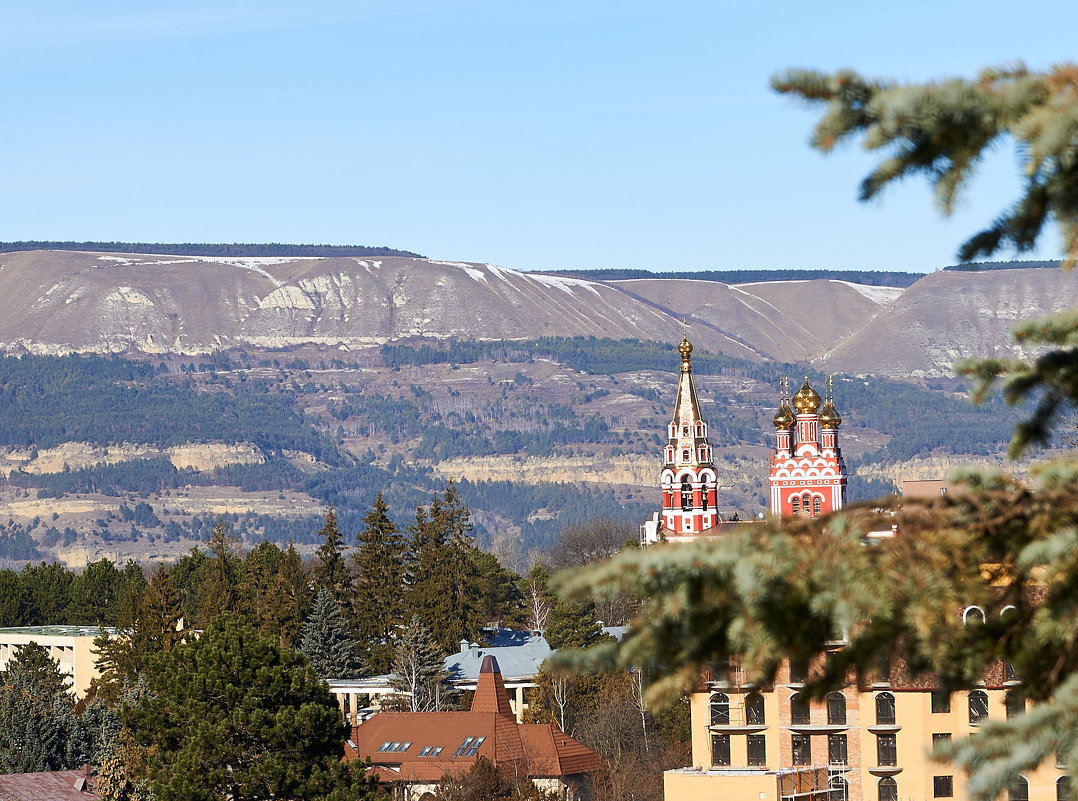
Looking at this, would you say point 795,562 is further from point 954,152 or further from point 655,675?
point 954,152

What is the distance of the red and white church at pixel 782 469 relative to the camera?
122m

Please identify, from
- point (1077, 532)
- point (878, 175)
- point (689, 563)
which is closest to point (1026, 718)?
point (1077, 532)

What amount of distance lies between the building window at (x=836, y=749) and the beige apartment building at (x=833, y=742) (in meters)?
0.03

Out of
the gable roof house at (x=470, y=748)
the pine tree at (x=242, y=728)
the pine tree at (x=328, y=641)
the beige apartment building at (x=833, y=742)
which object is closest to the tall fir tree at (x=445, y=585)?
the pine tree at (x=328, y=641)

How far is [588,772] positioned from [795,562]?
2703 inches

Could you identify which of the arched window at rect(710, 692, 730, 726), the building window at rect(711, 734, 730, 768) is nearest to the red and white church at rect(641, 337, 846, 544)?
the arched window at rect(710, 692, 730, 726)

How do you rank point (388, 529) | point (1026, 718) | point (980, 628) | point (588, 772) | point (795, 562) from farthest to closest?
point (388, 529)
point (588, 772)
point (980, 628)
point (795, 562)
point (1026, 718)

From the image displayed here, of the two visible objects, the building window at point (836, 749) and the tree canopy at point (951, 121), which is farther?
the building window at point (836, 749)

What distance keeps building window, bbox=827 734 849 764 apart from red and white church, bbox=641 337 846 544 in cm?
6094

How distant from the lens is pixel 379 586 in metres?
115

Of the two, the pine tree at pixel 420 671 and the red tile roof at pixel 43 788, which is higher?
the red tile roof at pixel 43 788

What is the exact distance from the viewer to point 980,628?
1020 cm

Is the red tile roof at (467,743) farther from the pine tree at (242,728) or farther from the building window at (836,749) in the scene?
the pine tree at (242,728)

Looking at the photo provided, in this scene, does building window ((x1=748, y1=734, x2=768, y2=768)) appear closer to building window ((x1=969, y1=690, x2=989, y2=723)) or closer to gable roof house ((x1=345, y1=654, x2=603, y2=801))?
building window ((x1=969, y1=690, x2=989, y2=723))
